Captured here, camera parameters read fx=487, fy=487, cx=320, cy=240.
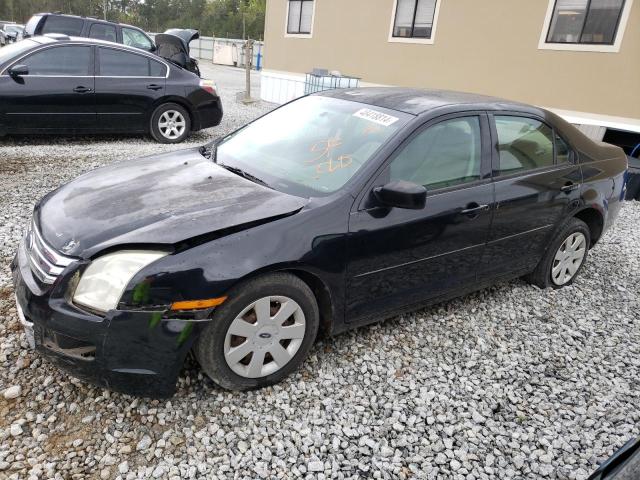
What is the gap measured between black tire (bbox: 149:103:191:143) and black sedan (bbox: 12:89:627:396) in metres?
4.67

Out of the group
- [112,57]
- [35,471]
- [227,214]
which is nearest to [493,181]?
[227,214]

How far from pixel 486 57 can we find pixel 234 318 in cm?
956

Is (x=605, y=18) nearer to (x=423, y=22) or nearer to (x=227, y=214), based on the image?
(x=423, y=22)

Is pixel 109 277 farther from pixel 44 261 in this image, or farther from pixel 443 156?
pixel 443 156

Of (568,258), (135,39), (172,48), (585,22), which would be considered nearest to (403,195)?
(568,258)

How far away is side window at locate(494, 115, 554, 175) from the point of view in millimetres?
3328

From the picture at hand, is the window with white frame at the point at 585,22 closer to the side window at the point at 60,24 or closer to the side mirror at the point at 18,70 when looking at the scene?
the side mirror at the point at 18,70

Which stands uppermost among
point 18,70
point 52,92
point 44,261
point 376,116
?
point 376,116

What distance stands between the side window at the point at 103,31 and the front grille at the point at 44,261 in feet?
33.4

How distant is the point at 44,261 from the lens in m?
2.30

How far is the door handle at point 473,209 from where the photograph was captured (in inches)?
121

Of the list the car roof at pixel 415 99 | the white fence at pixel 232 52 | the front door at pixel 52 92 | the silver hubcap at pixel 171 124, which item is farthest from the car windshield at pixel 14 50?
the white fence at pixel 232 52

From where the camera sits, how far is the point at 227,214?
7.90 ft

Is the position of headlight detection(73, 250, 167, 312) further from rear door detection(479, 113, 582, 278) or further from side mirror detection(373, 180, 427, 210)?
rear door detection(479, 113, 582, 278)
